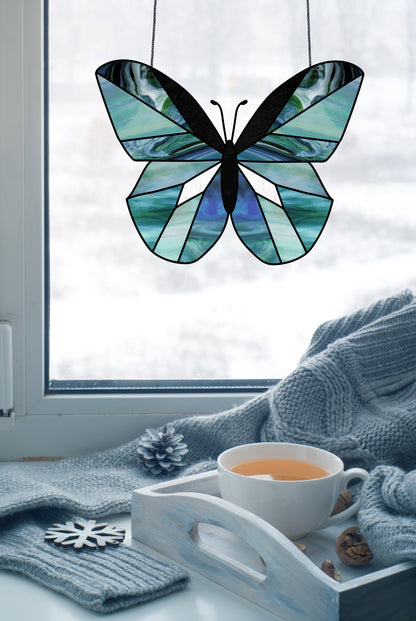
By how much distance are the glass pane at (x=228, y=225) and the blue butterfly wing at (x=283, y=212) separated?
0.14m

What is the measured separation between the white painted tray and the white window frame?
0.27 meters

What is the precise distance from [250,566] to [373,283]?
53cm

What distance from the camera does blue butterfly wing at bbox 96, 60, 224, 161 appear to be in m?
0.78

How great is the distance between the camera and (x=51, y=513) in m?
0.73

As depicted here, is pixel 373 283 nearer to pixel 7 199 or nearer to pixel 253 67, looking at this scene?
pixel 253 67

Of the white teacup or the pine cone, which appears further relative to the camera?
the pine cone

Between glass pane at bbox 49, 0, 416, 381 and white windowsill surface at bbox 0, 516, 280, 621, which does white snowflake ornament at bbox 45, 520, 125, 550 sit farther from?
glass pane at bbox 49, 0, 416, 381

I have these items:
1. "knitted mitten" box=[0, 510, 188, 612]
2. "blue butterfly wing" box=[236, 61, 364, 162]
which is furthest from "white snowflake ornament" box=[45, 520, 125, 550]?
"blue butterfly wing" box=[236, 61, 364, 162]

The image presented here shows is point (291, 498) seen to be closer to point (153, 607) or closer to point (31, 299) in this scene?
point (153, 607)

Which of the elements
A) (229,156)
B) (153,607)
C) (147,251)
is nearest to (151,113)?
(229,156)

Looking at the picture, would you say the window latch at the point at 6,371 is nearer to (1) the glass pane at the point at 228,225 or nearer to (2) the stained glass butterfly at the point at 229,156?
(1) the glass pane at the point at 228,225

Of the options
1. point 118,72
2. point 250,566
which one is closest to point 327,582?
point 250,566

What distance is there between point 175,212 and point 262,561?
42 cm

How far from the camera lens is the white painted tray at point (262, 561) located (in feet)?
1.63
